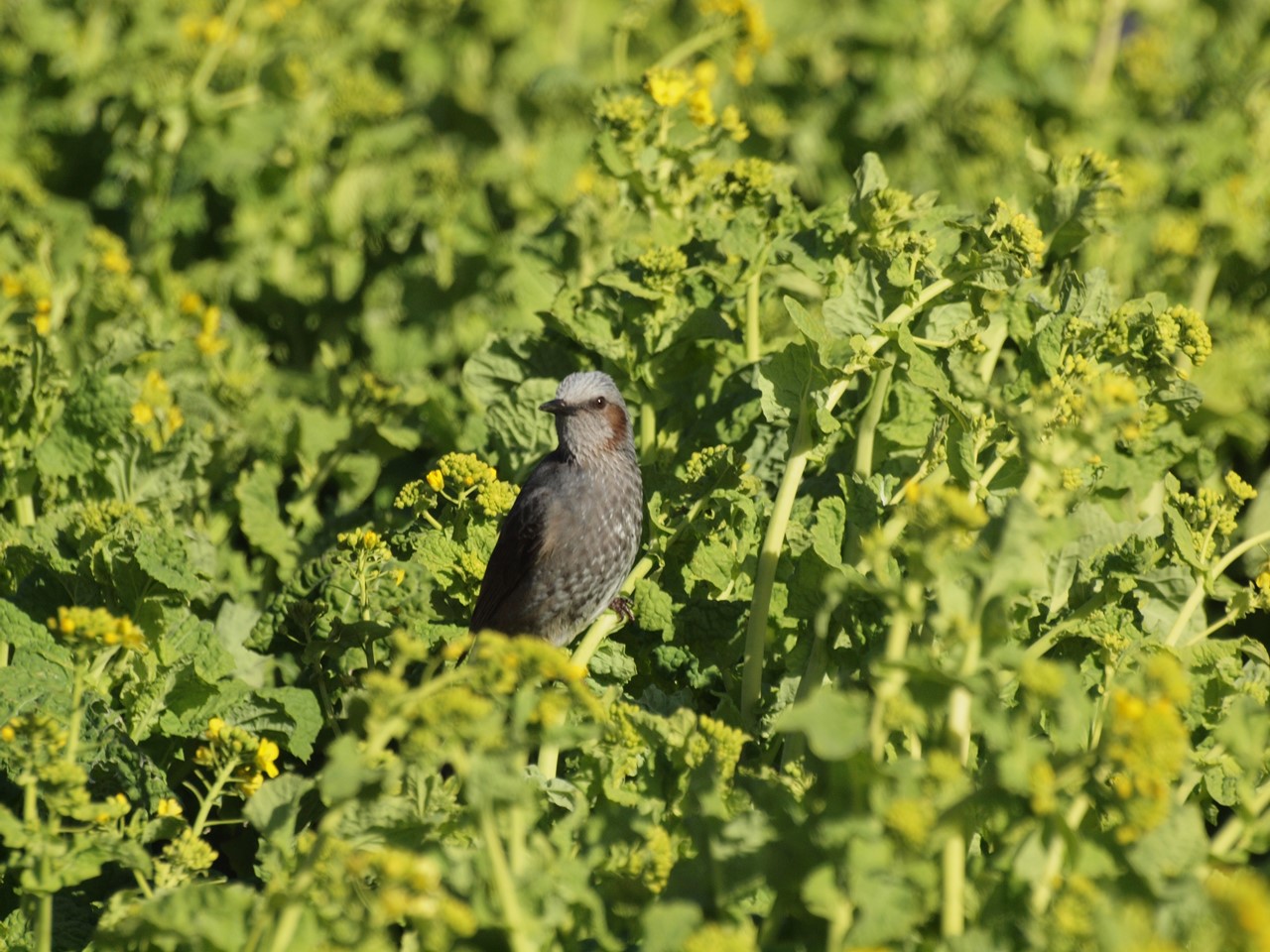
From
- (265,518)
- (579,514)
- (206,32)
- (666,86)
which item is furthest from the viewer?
(206,32)

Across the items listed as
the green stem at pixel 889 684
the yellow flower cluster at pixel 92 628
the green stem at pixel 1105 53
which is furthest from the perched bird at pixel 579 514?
the green stem at pixel 1105 53

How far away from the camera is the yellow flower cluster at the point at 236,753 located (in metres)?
3.02

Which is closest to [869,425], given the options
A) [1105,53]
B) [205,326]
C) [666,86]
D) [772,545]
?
[772,545]

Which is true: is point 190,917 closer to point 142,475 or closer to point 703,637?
point 703,637

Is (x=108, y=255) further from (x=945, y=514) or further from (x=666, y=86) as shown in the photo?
(x=945, y=514)

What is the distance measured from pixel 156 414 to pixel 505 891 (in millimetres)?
2687

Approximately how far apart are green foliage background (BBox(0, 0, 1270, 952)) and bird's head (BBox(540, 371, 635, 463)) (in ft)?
0.50

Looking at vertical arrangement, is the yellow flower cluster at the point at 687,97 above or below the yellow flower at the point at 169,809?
above

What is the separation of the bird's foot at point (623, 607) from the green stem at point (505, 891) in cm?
169

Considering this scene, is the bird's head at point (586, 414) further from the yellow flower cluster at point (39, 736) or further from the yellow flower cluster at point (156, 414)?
the yellow flower cluster at point (39, 736)

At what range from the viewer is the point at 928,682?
2.32 meters

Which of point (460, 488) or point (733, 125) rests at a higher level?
point (733, 125)

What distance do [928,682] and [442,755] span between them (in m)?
0.80

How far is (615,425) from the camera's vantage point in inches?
164
